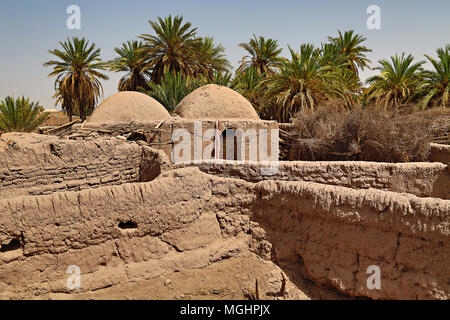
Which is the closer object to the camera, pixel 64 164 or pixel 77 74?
pixel 64 164

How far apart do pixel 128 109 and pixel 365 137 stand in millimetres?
7240

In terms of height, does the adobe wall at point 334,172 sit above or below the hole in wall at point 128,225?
above

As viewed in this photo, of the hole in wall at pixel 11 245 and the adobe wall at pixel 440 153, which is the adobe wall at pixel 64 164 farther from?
the adobe wall at pixel 440 153

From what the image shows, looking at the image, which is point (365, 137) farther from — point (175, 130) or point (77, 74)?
point (77, 74)

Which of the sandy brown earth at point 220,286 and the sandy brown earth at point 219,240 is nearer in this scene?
the sandy brown earth at point 219,240

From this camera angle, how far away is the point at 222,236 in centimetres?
444

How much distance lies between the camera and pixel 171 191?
4.16 meters

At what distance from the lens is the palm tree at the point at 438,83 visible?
45.9 feet

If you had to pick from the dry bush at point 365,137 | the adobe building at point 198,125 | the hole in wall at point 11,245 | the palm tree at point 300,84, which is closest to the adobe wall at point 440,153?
the dry bush at point 365,137

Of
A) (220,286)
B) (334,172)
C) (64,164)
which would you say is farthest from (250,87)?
(220,286)

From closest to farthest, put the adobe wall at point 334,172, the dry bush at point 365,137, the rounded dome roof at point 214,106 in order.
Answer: the adobe wall at point 334,172, the dry bush at point 365,137, the rounded dome roof at point 214,106

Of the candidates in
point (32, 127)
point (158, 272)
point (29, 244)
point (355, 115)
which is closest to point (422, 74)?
point (355, 115)
